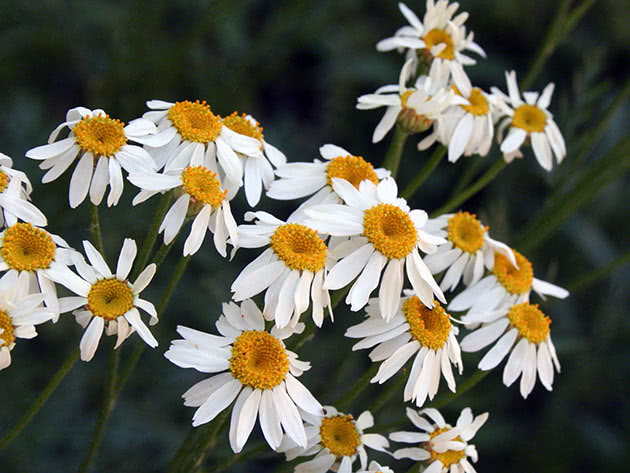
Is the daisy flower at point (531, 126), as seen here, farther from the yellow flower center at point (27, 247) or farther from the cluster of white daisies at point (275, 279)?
the yellow flower center at point (27, 247)

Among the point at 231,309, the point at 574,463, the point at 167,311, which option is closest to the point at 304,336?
the point at 231,309

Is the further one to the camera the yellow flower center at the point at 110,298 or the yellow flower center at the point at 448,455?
the yellow flower center at the point at 448,455

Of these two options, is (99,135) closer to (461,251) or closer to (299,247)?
(299,247)

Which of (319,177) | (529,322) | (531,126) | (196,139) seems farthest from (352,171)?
(531,126)

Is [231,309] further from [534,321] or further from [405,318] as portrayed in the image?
[534,321]

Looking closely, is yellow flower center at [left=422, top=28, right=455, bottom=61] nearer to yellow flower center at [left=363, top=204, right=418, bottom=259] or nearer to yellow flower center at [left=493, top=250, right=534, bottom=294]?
yellow flower center at [left=493, top=250, right=534, bottom=294]

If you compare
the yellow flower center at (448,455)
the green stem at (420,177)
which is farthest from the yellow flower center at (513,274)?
the yellow flower center at (448,455)
